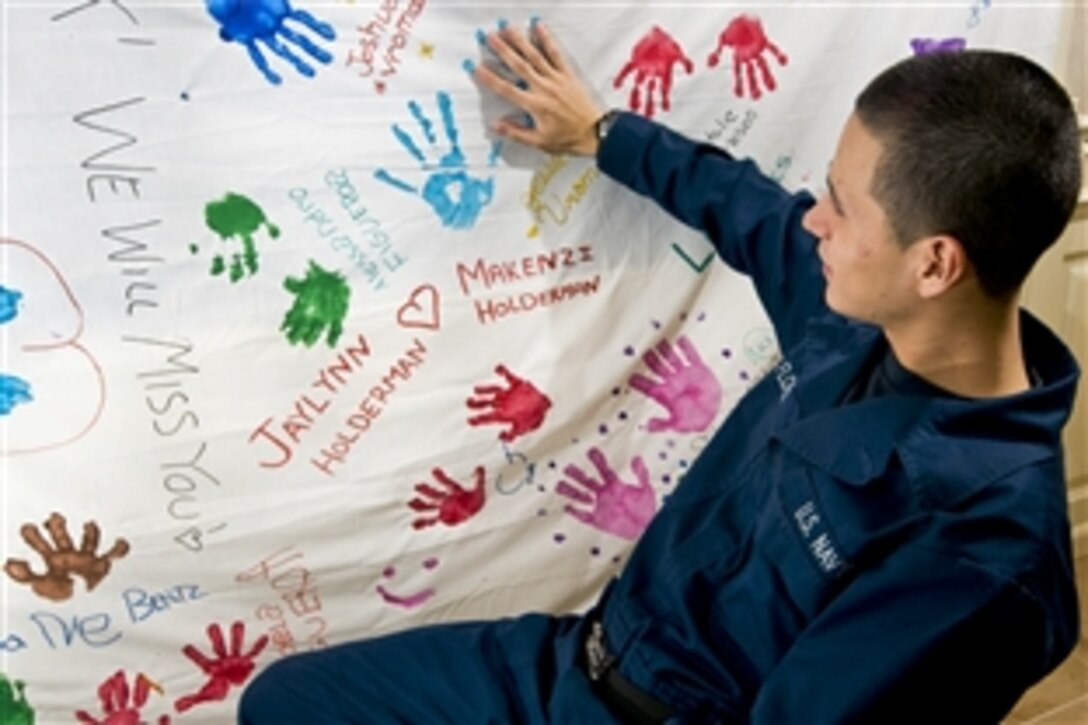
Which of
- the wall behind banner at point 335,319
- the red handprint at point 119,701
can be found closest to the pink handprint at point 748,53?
the wall behind banner at point 335,319

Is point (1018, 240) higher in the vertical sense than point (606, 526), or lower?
higher

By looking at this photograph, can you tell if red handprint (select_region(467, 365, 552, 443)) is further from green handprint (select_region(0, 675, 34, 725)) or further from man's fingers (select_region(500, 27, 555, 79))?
green handprint (select_region(0, 675, 34, 725))

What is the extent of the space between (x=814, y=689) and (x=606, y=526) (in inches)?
18.4

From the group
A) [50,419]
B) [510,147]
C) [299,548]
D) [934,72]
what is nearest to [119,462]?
[50,419]

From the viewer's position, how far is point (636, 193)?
117 cm

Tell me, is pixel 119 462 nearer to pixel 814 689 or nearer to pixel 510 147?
pixel 510 147

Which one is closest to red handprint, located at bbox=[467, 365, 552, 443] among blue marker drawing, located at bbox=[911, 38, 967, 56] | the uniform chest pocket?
the uniform chest pocket

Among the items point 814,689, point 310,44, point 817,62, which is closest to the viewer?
point 814,689

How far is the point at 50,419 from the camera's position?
0.98m

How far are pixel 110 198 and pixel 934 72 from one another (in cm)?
68

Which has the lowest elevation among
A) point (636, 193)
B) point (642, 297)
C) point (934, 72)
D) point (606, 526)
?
point (606, 526)

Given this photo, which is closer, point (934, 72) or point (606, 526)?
point (934, 72)

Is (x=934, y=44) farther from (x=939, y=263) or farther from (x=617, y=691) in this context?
(x=617, y=691)

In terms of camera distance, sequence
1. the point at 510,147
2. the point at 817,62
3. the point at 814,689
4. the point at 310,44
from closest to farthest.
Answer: the point at 814,689
the point at 310,44
the point at 510,147
the point at 817,62
